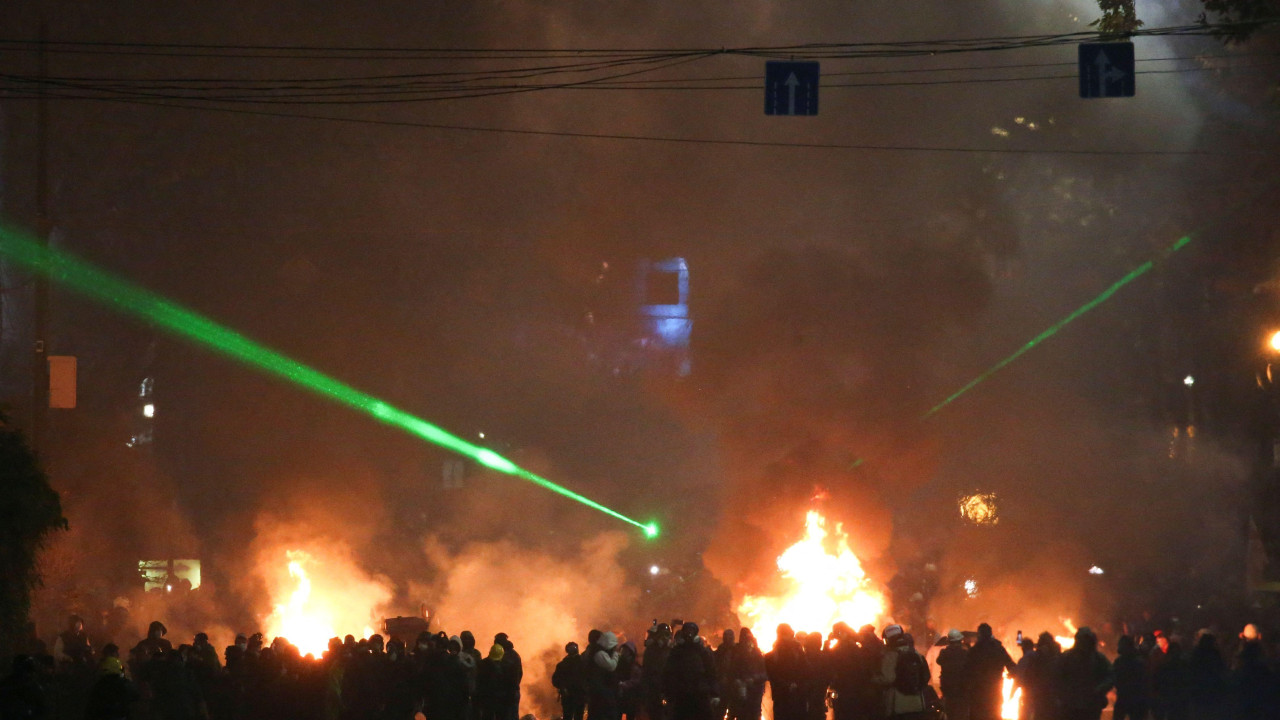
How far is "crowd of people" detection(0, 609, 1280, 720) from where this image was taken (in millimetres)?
10773

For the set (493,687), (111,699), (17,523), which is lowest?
(493,687)

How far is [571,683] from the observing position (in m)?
12.7

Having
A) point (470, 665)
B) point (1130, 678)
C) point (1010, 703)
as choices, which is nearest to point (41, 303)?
point (470, 665)

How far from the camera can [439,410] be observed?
3566 cm

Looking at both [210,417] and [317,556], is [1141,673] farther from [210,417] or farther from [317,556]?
[210,417]

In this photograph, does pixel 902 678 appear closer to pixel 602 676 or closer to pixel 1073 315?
pixel 602 676

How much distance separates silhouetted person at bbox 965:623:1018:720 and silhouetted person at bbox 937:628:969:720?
0.29ft

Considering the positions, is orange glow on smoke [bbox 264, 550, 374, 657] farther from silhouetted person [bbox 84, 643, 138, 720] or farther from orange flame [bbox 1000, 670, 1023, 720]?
silhouetted person [bbox 84, 643, 138, 720]

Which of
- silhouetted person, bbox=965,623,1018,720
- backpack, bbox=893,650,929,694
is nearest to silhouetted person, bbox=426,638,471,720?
backpack, bbox=893,650,929,694

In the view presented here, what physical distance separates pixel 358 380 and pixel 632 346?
36.0 ft

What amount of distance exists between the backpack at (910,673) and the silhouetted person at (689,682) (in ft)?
5.32

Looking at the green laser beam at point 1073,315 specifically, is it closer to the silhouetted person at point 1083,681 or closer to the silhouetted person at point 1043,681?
the silhouetted person at point 1043,681

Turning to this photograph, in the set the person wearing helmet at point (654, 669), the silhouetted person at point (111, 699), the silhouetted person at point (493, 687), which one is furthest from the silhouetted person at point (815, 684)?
the silhouetted person at point (111, 699)

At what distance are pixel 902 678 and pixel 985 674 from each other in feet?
5.87
